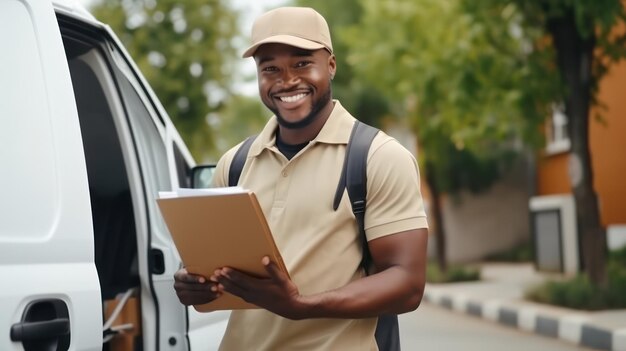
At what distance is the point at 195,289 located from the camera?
2.81 meters

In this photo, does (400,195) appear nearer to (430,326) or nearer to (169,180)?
(169,180)

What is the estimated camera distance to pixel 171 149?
4156 mm

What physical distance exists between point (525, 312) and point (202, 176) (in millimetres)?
8344

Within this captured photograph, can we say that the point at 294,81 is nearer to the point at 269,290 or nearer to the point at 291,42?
the point at 291,42

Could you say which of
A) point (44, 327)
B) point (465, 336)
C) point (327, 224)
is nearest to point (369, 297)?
point (327, 224)

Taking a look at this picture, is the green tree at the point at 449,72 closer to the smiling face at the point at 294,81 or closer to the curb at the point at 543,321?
the curb at the point at 543,321

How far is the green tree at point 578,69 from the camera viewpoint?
12.3 metres

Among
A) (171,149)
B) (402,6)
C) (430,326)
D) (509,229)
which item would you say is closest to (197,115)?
(509,229)

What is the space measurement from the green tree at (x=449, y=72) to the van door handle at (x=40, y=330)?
10.5 meters

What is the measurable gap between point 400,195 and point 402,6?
46.6ft

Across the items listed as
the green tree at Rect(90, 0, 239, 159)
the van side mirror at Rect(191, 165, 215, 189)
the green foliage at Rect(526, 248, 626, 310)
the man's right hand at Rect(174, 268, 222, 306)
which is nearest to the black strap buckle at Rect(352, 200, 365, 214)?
the man's right hand at Rect(174, 268, 222, 306)

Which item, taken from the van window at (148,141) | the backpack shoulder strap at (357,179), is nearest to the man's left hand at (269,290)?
the backpack shoulder strap at (357,179)

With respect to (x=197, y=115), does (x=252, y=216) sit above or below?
below

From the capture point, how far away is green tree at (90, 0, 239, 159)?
31.7 metres
